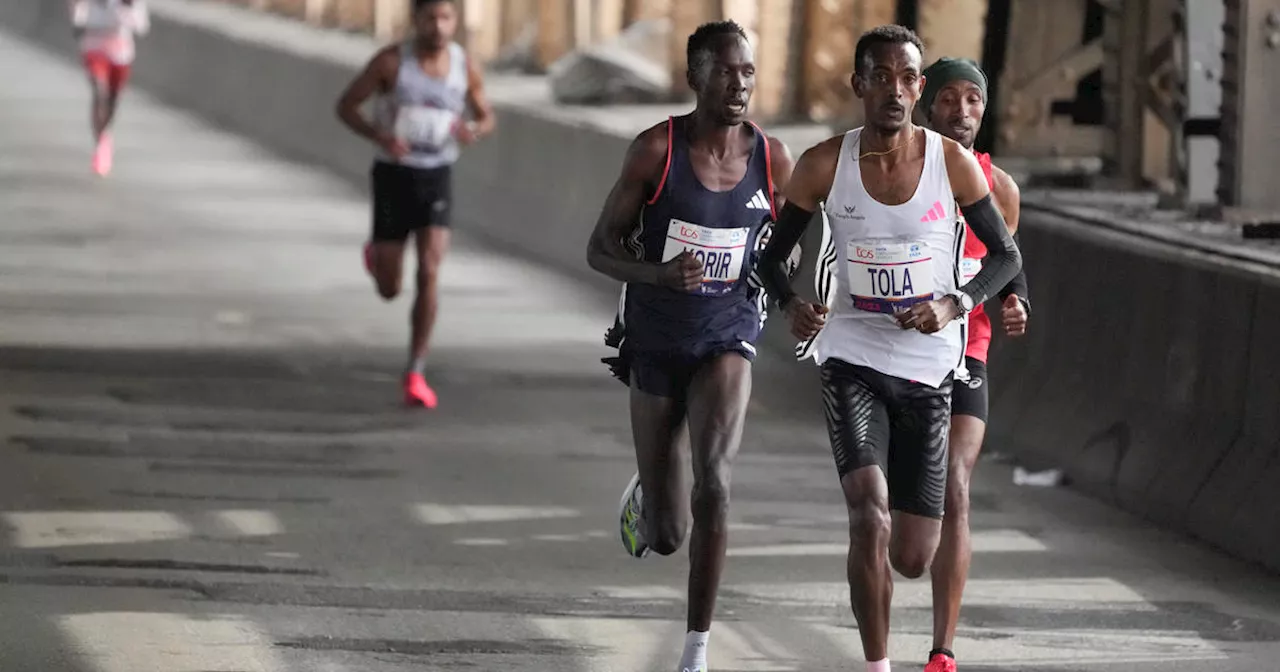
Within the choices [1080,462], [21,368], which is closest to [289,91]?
[21,368]

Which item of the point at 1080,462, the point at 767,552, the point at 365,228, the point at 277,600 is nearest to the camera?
the point at 277,600

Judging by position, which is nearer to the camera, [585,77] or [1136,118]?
[1136,118]

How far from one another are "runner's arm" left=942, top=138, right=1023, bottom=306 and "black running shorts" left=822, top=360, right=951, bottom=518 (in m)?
0.30

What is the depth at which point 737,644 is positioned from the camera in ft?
29.3

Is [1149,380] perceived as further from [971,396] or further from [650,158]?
[650,158]

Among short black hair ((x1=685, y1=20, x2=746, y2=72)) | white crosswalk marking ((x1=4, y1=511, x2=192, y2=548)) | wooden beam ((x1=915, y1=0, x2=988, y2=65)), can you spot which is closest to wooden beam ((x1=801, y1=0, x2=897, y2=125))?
wooden beam ((x1=915, y1=0, x2=988, y2=65))

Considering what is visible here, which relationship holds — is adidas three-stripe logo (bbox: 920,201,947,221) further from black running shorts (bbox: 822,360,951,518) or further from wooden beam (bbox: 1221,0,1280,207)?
wooden beam (bbox: 1221,0,1280,207)

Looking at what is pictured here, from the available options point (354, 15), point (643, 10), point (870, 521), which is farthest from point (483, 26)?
point (870, 521)

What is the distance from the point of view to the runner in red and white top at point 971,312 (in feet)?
26.9

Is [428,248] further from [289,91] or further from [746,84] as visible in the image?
[289,91]

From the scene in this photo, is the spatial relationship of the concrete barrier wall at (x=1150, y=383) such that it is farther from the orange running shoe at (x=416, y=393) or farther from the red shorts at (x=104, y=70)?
the red shorts at (x=104, y=70)

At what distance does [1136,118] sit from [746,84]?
7.25 metres

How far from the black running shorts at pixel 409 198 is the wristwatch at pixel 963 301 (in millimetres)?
6344

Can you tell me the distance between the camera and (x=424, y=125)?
46.1 feet
